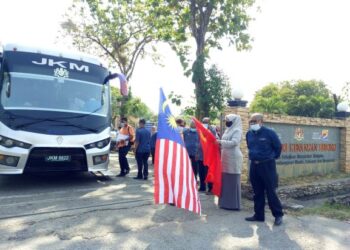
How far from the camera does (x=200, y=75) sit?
13375mm

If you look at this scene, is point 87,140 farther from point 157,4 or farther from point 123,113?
point 123,113

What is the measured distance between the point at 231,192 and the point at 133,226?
2.13m

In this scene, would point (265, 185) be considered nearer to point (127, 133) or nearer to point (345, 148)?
point (127, 133)

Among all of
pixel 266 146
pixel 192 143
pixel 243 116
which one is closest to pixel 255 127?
pixel 266 146

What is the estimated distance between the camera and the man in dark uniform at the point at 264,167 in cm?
562

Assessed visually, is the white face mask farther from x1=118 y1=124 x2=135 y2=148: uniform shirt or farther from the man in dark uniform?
x1=118 y1=124 x2=135 y2=148: uniform shirt

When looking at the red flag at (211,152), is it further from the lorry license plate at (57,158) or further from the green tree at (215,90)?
the green tree at (215,90)

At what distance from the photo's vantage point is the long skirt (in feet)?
21.1

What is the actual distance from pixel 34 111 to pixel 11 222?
2879mm

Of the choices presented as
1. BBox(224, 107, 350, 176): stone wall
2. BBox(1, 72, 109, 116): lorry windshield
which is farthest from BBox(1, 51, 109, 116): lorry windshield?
BBox(224, 107, 350, 176): stone wall

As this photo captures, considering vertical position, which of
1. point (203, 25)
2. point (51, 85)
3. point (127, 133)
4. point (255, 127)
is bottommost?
point (127, 133)

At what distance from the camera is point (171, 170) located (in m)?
5.60

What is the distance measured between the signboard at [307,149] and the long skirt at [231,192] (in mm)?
3286

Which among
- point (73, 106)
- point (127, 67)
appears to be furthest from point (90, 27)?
point (73, 106)
